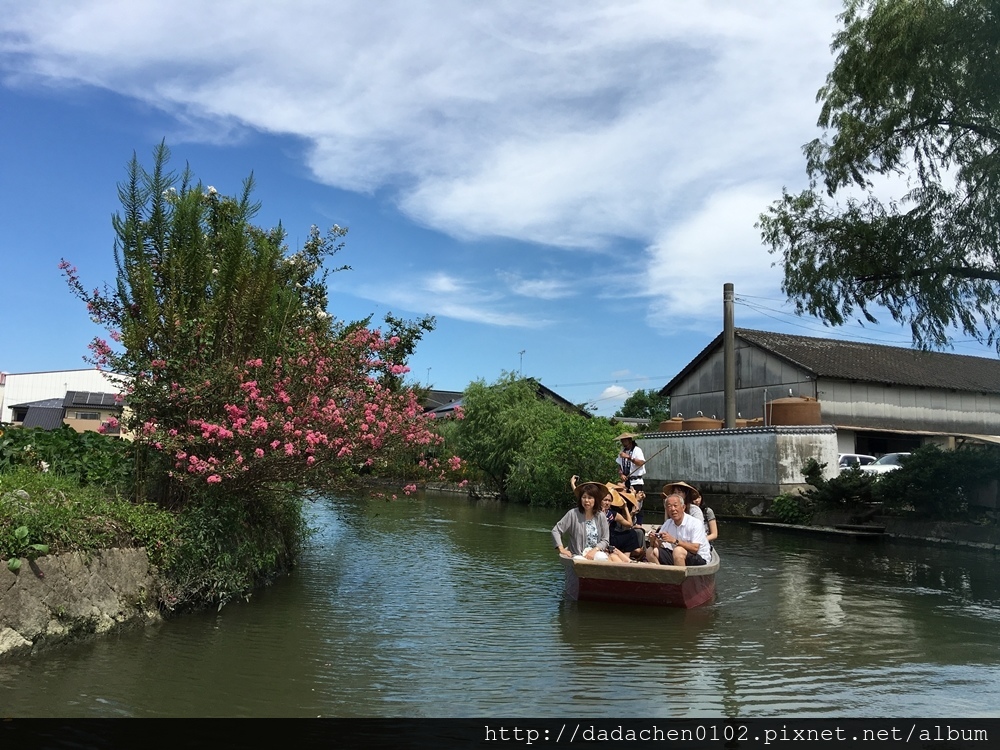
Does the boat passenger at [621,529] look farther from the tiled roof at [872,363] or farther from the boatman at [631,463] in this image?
the tiled roof at [872,363]

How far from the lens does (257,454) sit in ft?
29.2

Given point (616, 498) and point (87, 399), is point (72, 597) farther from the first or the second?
point (87, 399)

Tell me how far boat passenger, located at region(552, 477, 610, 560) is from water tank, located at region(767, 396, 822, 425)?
1770cm

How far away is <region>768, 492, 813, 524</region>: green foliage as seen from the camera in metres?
23.7

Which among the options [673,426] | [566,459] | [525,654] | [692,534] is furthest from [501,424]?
[525,654]

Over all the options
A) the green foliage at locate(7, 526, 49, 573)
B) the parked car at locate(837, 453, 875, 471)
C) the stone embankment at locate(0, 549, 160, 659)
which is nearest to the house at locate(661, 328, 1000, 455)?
the parked car at locate(837, 453, 875, 471)

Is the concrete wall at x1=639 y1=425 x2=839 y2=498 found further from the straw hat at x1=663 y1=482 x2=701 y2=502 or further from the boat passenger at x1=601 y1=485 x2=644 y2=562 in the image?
the boat passenger at x1=601 y1=485 x2=644 y2=562

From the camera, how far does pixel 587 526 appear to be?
1091 centimetres

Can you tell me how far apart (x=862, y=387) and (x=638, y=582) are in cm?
2744

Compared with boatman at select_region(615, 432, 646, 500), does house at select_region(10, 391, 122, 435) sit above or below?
above

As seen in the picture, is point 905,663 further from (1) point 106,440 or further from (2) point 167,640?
(1) point 106,440

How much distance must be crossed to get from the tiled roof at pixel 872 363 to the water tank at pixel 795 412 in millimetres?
6254
